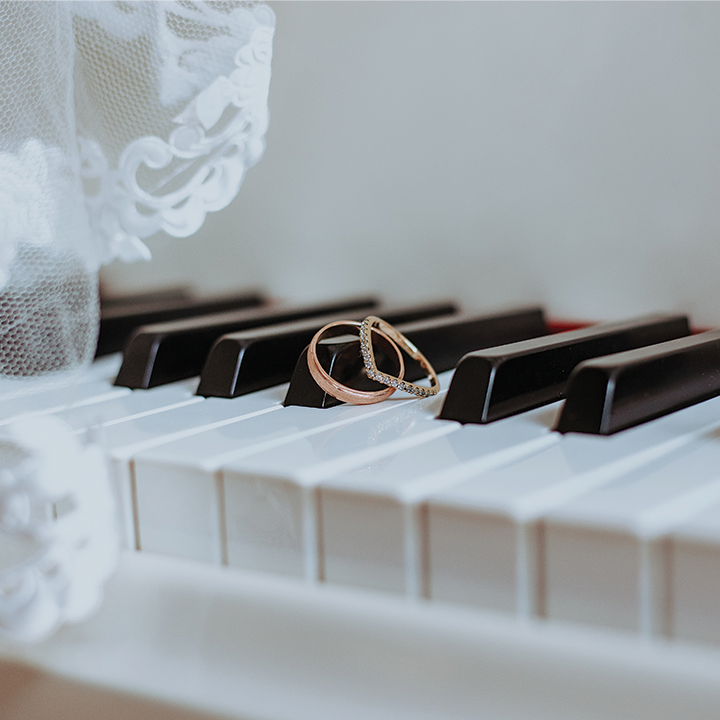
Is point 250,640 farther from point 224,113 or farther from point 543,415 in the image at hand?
point 224,113

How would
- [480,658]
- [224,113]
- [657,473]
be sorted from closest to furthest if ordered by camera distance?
[657,473], [480,658], [224,113]

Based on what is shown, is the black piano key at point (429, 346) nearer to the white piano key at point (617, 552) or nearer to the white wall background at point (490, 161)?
the white wall background at point (490, 161)

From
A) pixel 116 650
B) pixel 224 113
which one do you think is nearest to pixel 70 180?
pixel 224 113

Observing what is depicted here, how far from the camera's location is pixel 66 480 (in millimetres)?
554

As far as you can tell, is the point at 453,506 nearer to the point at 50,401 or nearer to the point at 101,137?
the point at 50,401

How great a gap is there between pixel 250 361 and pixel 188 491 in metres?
0.25

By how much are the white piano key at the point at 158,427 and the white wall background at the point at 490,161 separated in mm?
391

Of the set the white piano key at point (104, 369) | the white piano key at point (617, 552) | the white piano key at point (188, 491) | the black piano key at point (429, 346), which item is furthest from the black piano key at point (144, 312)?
the white piano key at point (617, 552)

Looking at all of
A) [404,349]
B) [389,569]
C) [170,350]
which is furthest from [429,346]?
[389,569]

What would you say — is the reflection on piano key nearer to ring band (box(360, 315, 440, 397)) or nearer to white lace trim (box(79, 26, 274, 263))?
ring band (box(360, 315, 440, 397))

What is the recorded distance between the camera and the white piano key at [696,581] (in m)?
0.41

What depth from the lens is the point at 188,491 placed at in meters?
0.57

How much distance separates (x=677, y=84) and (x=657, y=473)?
0.55 meters

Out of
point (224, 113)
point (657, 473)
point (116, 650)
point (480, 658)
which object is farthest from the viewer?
point (224, 113)
